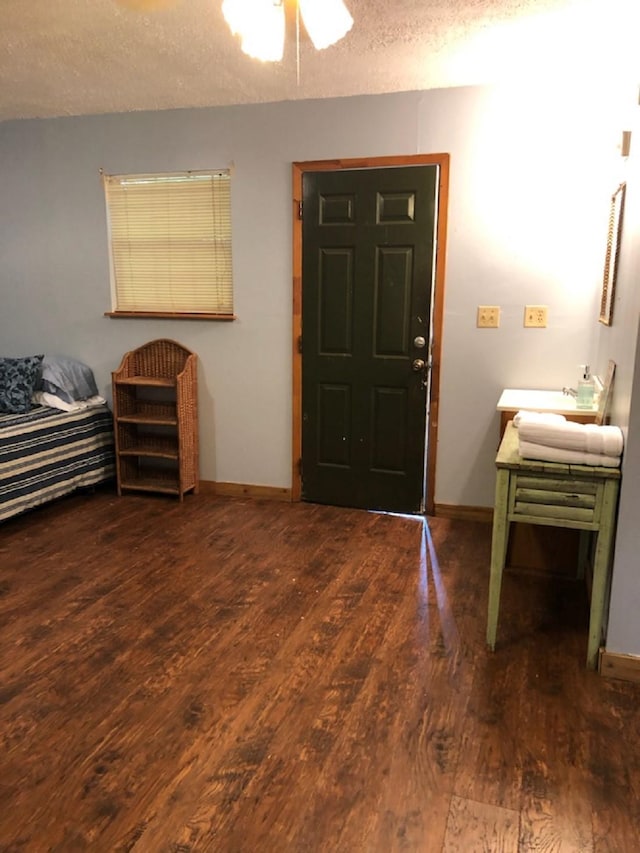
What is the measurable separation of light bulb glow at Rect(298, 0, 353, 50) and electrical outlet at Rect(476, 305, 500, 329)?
1.68 meters

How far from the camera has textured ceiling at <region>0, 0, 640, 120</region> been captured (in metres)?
2.51

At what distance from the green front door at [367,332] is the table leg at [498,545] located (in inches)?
57.6

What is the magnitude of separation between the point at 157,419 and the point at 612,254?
2.62 m

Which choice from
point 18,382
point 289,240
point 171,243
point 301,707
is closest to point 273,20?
point 289,240

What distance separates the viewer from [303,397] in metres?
3.93

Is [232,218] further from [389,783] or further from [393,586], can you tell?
[389,783]

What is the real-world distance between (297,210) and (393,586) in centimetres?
214

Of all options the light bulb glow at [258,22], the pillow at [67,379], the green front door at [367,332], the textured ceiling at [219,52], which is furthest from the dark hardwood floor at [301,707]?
the textured ceiling at [219,52]

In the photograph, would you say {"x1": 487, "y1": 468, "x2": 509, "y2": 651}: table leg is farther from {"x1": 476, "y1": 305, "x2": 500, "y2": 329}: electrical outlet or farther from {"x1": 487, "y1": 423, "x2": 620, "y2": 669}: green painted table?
{"x1": 476, "y1": 305, "x2": 500, "y2": 329}: electrical outlet

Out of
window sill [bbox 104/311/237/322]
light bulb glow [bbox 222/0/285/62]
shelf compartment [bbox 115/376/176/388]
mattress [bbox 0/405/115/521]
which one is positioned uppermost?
light bulb glow [bbox 222/0/285/62]

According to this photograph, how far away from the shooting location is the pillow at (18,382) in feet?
12.8

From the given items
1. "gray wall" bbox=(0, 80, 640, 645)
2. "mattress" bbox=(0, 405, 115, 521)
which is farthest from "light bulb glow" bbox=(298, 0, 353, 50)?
"mattress" bbox=(0, 405, 115, 521)

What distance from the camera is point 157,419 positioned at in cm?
400

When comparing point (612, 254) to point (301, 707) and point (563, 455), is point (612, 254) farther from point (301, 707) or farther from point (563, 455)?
point (301, 707)
